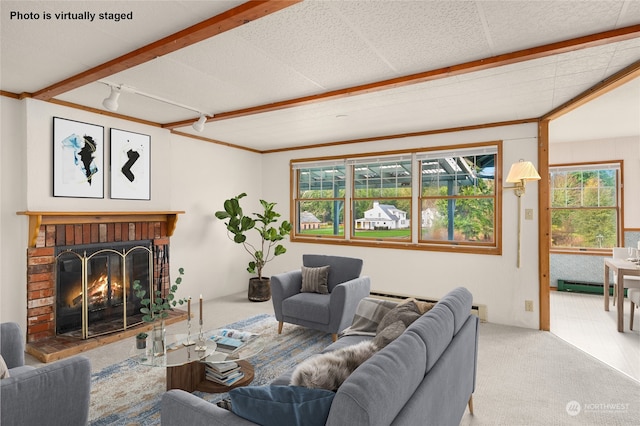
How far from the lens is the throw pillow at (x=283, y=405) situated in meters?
1.22

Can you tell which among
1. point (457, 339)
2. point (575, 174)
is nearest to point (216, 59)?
point (457, 339)

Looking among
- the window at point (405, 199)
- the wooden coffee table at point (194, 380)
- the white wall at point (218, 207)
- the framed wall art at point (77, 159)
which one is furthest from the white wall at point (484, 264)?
the framed wall art at point (77, 159)

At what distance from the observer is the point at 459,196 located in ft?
15.6

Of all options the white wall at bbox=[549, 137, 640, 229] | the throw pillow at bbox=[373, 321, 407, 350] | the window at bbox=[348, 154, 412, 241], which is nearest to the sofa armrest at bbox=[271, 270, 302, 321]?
the window at bbox=[348, 154, 412, 241]

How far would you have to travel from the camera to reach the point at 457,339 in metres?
2.00

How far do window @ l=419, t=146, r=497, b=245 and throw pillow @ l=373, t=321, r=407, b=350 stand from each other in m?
3.03

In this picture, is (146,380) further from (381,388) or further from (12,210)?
(381,388)

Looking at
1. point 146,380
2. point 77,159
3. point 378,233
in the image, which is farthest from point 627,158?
point 77,159

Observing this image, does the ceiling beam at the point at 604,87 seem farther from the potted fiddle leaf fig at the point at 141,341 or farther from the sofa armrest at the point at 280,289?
the potted fiddle leaf fig at the point at 141,341

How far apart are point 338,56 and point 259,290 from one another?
3832 millimetres

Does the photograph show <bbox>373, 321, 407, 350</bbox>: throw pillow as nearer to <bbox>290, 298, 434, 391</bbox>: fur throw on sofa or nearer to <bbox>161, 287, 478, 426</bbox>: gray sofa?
<bbox>290, 298, 434, 391</bbox>: fur throw on sofa

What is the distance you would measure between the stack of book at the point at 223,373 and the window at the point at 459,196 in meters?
3.25

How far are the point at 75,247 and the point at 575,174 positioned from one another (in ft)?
24.7

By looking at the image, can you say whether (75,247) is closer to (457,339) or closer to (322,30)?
(322,30)
